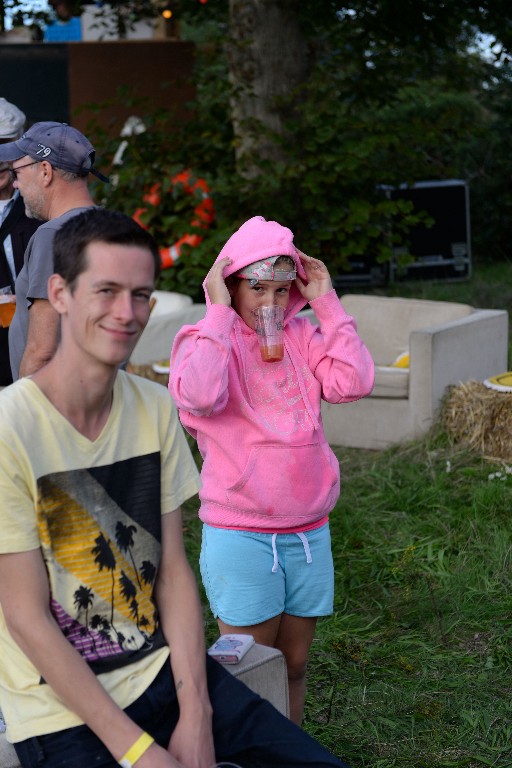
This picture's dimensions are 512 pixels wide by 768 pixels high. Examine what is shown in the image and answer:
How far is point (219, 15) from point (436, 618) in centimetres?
856

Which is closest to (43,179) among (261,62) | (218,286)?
(218,286)

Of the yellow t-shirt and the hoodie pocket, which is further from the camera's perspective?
the hoodie pocket

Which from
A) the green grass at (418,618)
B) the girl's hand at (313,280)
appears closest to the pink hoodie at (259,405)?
the girl's hand at (313,280)

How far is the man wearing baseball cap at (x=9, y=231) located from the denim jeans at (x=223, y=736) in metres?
1.91

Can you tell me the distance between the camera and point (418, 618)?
4.31 m

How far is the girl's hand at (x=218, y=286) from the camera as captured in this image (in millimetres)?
2816

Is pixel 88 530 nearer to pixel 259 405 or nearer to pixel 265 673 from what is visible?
pixel 265 673

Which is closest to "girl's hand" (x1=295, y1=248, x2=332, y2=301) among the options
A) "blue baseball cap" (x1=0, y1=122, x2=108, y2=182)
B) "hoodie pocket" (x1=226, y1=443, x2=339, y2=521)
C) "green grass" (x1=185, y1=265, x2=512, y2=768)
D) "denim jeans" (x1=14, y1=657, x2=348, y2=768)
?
"hoodie pocket" (x1=226, y1=443, x2=339, y2=521)

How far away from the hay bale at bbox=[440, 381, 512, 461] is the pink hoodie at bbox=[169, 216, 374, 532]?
11.4 ft

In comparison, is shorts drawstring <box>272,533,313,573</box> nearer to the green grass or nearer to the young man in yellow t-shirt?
the young man in yellow t-shirt

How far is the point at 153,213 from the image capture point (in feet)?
31.0

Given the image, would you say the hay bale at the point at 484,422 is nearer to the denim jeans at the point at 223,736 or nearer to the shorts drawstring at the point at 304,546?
the shorts drawstring at the point at 304,546

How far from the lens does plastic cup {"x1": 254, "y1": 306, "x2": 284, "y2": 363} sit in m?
2.81

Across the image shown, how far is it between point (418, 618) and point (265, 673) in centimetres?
196
